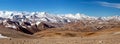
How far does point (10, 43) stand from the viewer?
1125 inches

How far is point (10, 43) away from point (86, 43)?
28.5 ft

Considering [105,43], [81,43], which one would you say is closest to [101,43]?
[105,43]

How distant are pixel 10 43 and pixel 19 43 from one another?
1169 millimetres

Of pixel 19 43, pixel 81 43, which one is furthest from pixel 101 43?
pixel 19 43

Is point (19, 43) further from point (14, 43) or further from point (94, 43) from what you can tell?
point (94, 43)

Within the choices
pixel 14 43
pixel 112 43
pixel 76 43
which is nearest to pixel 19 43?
pixel 14 43

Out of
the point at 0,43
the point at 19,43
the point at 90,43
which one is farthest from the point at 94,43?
the point at 0,43

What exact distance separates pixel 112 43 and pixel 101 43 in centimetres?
121

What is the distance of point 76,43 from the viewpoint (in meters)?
28.8

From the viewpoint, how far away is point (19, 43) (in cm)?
2816

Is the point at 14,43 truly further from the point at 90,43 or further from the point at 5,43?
the point at 90,43

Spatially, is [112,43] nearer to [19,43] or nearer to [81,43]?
[81,43]

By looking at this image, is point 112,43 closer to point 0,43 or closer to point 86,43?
point 86,43

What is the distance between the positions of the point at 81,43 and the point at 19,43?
7.05 meters
